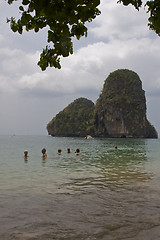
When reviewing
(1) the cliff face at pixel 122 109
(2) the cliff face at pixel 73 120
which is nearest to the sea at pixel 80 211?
(1) the cliff face at pixel 122 109

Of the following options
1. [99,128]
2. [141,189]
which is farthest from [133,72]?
[141,189]

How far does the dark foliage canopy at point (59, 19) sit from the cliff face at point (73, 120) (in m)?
147

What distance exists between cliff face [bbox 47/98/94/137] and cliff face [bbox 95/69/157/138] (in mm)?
25715

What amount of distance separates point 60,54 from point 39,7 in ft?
4.31

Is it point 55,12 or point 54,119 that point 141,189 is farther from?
point 54,119

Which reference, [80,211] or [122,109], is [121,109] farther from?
[80,211]

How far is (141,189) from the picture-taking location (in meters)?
8.84

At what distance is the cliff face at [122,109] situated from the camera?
408 ft

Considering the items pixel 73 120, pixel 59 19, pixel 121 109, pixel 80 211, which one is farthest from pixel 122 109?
pixel 59 19

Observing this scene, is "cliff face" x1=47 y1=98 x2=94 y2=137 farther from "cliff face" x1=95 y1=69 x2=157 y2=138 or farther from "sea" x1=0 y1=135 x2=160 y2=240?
"sea" x1=0 y1=135 x2=160 y2=240

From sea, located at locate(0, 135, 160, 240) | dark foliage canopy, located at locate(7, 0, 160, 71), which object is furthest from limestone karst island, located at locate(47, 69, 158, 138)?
dark foliage canopy, located at locate(7, 0, 160, 71)


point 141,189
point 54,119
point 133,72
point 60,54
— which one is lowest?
point 141,189

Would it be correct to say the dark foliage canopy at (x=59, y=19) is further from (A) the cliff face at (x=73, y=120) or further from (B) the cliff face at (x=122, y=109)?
(A) the cliff face at (x=73, y=120)

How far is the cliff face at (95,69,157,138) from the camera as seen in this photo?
4902 inches
